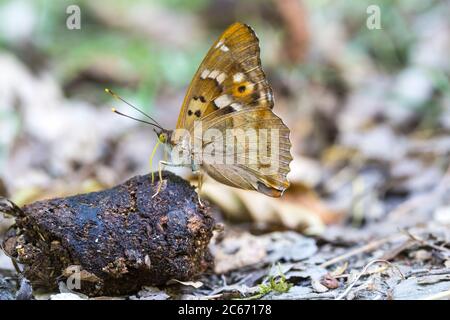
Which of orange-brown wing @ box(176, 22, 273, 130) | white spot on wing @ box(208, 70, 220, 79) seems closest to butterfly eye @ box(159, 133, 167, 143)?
orange-brown wing @ box(176, 22, 273, 130)

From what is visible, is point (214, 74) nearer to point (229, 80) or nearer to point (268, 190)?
point (229, 80)

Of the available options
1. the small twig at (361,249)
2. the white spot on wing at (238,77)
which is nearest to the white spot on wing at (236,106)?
the white spot on wing at (238,77)

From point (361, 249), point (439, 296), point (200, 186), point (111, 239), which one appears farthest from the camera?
point (361, 249)

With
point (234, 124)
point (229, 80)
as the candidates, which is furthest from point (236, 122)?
point (229, 80)

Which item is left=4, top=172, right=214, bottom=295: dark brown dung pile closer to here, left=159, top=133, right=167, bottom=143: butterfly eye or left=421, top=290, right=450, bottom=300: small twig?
left=159, top=133, right=167, bottom=143: butterfly eye

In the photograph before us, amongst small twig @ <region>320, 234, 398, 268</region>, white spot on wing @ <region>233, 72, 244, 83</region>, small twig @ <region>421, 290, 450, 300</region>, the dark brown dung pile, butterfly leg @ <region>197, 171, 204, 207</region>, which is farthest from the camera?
small twig @ <region>320, 234, 398, 268</region>

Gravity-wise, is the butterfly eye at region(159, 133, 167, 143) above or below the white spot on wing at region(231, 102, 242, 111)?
below
